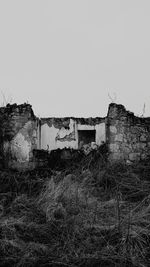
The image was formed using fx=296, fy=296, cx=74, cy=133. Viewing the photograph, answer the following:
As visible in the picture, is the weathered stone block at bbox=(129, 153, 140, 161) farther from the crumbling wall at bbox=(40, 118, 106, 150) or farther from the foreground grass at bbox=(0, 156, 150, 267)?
the foreground grass at bbox=(0, 156, 150, 267)

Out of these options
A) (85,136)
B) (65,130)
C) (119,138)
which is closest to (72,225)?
(119,138)

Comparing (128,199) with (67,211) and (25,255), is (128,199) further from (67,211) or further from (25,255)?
(25,255)

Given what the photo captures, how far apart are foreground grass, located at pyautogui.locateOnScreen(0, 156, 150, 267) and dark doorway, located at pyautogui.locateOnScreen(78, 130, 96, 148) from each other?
3016 mm

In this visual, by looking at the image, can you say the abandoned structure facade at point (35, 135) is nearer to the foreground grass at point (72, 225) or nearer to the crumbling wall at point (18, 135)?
the crumbling wall at point (18, 135)

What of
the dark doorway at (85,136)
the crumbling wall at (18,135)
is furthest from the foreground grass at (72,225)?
the dark doorway at (85,136)

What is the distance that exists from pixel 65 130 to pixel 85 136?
24.6 inches

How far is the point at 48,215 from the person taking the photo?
12.4 ft

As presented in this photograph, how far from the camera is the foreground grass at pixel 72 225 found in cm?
298

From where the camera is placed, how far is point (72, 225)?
139 inches

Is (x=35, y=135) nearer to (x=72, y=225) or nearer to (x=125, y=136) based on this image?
(x=125, y=136)

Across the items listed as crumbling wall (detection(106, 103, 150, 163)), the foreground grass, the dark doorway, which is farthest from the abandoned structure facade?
the foreground grass

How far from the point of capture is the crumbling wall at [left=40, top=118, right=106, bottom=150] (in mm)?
7977

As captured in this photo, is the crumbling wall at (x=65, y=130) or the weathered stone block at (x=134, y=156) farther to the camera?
the crumbling wall at (x=65, y=130)

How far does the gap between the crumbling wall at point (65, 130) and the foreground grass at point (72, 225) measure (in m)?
2.86
